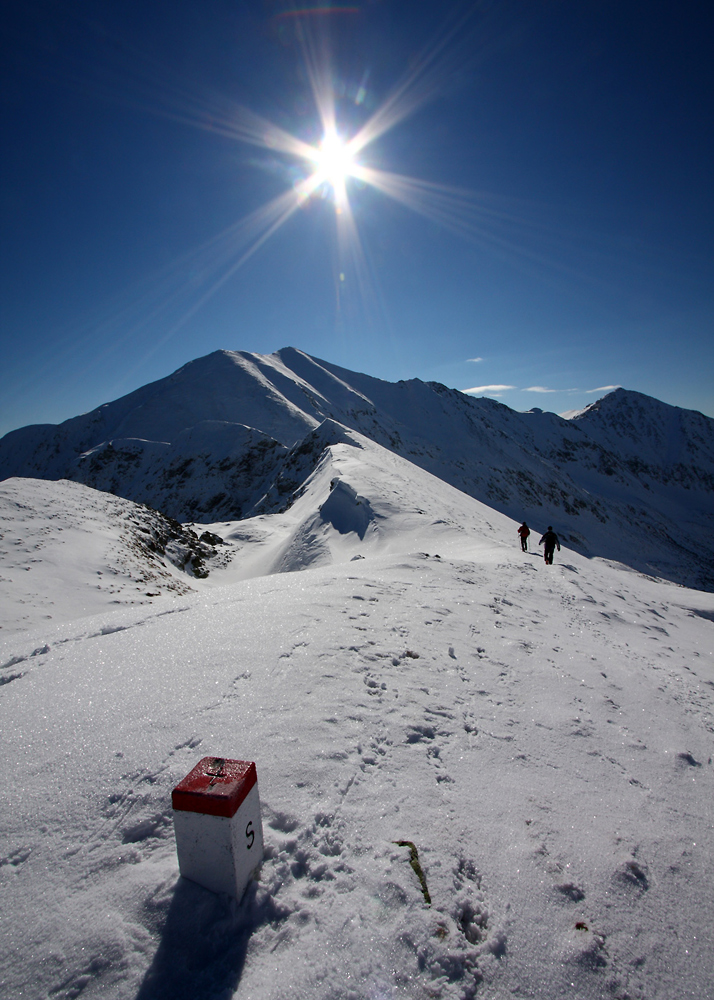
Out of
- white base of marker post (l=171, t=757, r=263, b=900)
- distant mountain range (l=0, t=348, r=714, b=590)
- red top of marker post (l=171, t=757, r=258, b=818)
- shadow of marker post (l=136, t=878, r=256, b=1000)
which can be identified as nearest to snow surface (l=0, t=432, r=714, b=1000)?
shadow of marker post (l=136, t=878, r=256, b=1000)

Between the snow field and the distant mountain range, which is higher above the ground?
the distant mountain range

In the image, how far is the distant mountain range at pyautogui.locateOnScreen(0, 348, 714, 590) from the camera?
42.3 m

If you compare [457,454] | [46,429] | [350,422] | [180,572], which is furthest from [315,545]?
[46,429]

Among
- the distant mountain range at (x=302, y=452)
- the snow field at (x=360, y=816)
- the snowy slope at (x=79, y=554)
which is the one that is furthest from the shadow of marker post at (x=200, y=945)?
the distant mountain range at (x=302, y=452)

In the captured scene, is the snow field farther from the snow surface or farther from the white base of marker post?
the white base of marker post

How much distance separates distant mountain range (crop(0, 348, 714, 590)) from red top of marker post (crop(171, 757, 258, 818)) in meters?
17.6

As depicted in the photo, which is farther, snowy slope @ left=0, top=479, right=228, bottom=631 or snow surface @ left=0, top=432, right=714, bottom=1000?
snowy slope @ left=0, top=479, right=228, bottom=631

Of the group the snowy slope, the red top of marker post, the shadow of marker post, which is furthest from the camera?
the snowy slope

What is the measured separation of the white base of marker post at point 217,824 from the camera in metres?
2.44

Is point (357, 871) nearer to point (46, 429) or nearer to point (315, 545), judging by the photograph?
point (315, 545)

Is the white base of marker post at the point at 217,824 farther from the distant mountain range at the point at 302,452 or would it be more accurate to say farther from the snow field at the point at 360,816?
the distant mountain range at the point at 302,452

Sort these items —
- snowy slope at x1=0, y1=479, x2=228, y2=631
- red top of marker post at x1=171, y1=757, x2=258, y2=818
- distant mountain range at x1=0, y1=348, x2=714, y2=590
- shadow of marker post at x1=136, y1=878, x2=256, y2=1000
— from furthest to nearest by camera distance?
distant mountain range at x1=0, y1=348, x2=714, y2=590, snowy slope at x1=0, y1=479, x2=228, y2=631, red top of marker post at x1=171, y1=757, x2=258, y2=818, shadow of marker post at x1=136, y1=878, x2=256, y2=1000

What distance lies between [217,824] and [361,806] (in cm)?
144

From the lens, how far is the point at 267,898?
2656 mm
